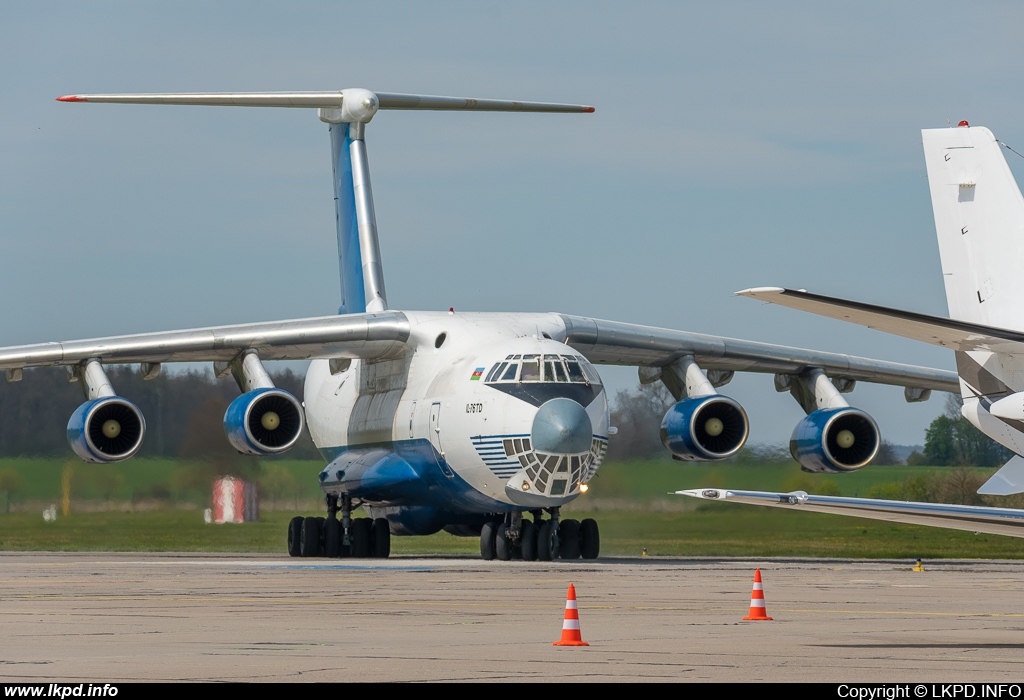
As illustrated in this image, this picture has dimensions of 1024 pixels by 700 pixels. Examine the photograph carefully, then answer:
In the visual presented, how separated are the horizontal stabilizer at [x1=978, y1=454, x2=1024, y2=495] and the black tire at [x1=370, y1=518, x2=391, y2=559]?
15580 millimetres

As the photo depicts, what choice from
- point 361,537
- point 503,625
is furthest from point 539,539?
point 503,625

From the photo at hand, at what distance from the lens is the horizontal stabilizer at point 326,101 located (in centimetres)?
2792

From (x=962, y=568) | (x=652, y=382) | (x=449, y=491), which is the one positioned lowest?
(x=962, y=568)

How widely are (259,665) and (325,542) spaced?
17.3 m

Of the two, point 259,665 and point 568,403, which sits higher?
point 568,403

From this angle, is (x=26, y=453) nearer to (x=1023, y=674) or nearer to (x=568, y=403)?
(x=568, y=403)

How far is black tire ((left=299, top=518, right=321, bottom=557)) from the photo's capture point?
2630 centimetres

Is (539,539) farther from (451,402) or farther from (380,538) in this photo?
(380,538)

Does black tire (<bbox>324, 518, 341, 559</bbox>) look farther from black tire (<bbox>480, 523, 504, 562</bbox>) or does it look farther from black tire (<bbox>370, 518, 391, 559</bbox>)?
black tire (<bbox>480, 523, 504, 562</bbox>)

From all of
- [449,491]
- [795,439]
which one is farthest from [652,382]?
[449,491]

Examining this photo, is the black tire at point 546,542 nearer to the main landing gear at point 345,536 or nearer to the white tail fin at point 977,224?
the main landing gear at point 345,536

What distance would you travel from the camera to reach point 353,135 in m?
29.6

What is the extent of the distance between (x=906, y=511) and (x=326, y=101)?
21.6 metres
